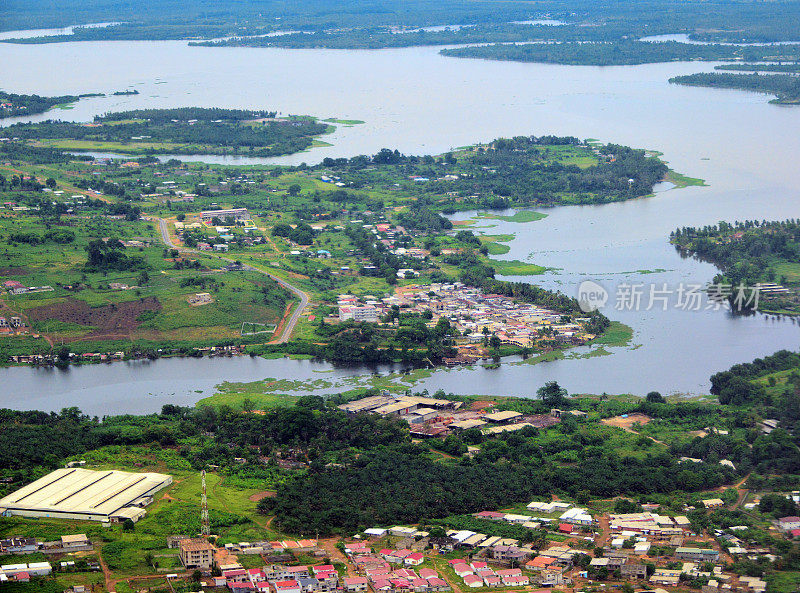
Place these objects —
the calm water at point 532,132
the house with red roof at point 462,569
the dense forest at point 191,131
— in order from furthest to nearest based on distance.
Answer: the dense forest at point 191,131 < the calm water at point 532,132 < the house with red roof at point 462,569

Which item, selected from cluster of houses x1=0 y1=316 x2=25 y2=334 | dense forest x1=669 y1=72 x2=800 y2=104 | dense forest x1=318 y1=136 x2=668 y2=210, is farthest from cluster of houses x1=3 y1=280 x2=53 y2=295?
dense forest x1=669 y1=72 x2=800 y2=104

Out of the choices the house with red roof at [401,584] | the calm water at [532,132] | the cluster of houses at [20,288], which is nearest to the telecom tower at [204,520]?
the house with red roof at [401,584]

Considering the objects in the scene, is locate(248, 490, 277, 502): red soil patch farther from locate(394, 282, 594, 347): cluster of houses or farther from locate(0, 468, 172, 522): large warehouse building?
locate(394, 282, 594, 347): cluster of houses

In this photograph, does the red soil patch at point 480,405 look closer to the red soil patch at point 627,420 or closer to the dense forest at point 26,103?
the red soil patch at point 627,420

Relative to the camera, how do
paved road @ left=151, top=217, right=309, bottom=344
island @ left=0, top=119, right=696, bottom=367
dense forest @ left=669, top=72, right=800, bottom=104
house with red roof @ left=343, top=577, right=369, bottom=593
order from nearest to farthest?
house with red roof @ left=343, top=577, right=369, bottom=593 → island @ left=0, top=119, right=696, bottom=367 → paved road @ left=151, top=217, right=309, bottom=344 → dense forest @ left=669, top=72, right=800, bottom=104

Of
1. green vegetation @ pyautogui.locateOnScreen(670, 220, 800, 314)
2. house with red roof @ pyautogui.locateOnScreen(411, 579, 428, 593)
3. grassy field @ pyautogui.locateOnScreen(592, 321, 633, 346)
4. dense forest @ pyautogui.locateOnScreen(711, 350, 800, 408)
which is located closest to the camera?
house with red roof @ pyautogui.locateOnScreen(411, 579, 428, 593)

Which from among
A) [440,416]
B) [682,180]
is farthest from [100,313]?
[682,180]

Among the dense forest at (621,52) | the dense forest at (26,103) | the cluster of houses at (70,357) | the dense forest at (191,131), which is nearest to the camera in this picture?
the cluster of houses at (70,357)
